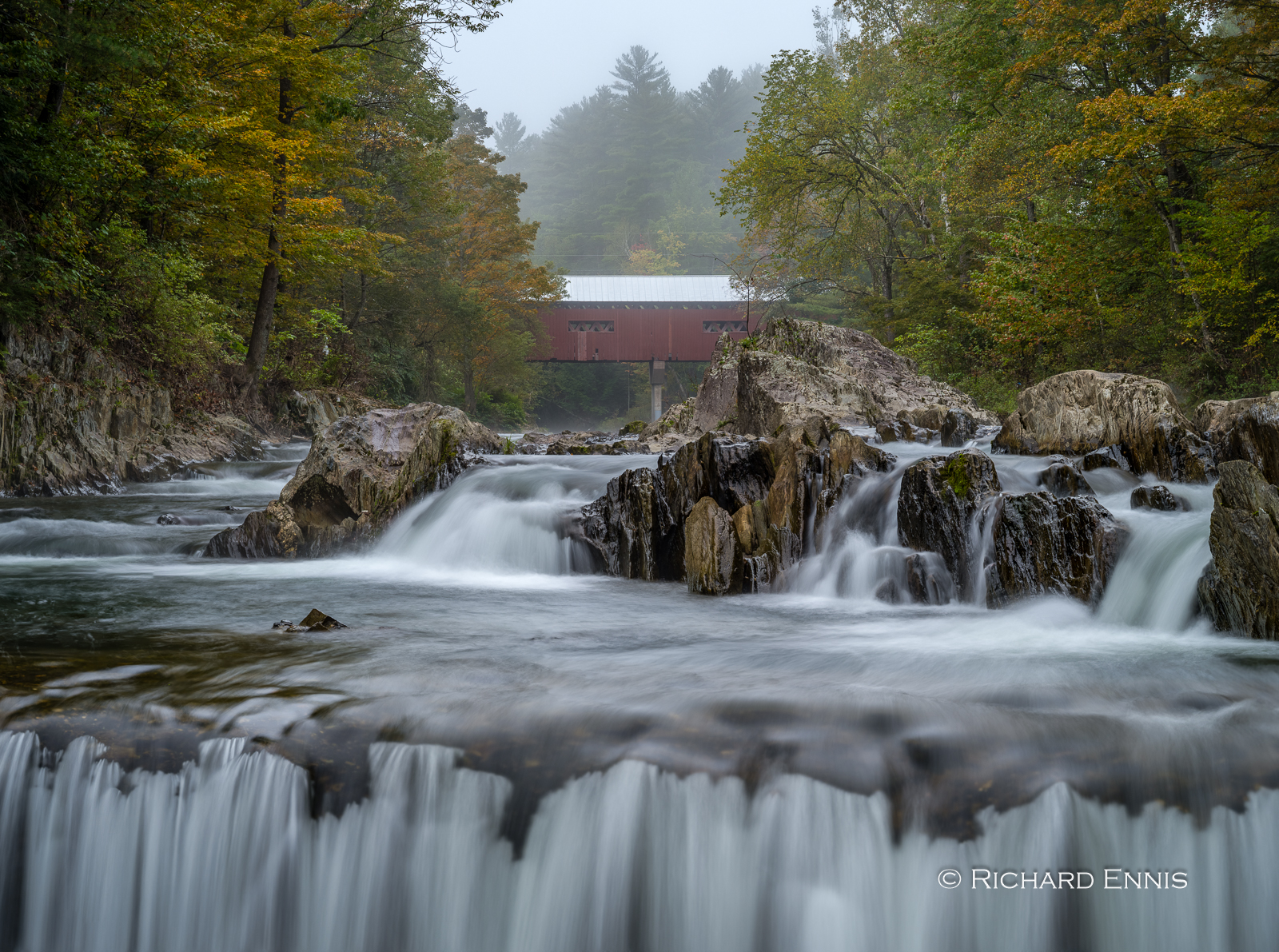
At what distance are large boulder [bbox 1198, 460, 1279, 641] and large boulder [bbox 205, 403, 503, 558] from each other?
751cm

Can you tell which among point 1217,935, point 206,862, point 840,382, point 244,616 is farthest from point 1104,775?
point 840,382

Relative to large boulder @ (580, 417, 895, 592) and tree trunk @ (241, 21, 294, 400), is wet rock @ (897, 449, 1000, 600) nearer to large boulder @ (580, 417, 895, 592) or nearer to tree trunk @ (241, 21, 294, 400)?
large boulder @ (580, 417, 895, 592)

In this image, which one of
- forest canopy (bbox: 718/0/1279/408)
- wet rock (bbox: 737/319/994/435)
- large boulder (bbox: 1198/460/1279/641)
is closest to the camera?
large boulder (bbox: 1198/460/1279/641)

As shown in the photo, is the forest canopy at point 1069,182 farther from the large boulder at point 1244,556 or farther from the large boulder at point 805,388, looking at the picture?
the large boulder at point 1244,556

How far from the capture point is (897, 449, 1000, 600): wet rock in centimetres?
624

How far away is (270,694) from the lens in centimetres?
351

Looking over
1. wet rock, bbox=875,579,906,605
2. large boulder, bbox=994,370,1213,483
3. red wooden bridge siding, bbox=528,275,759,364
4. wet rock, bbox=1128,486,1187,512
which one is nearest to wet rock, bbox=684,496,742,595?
wet rock, bbox=875,579,906,605

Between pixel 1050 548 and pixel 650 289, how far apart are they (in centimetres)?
4293

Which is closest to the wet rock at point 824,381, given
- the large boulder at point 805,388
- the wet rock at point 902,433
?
the large boulder at point 805,388

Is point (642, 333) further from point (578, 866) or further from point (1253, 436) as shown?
point (578, 866)

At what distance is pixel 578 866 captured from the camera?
9.65ft

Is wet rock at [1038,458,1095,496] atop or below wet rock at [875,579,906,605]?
atop

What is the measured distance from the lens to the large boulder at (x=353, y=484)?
873cm

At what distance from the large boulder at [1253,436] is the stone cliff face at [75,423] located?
14.0 metres
